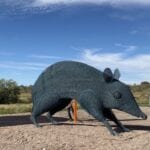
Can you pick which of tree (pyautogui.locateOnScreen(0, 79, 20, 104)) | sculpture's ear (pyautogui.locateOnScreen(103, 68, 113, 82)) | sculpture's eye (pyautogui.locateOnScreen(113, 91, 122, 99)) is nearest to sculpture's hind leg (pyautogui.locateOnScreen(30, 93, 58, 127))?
sculpture's ear (pyautogui.locateOnScreen(103, 68, 113, 82))

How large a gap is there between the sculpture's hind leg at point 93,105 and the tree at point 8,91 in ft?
83.4

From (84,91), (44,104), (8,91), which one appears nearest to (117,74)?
(84,91)

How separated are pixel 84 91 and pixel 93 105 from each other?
1.68ft

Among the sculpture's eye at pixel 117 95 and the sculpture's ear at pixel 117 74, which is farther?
the sculpture's ear at pixel 117 74

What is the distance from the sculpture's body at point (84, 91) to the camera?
13773 mm

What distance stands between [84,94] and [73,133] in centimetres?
114

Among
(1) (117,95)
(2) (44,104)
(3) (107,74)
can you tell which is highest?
(3) (107,74)

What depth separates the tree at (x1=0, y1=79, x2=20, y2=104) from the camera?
1542 inches

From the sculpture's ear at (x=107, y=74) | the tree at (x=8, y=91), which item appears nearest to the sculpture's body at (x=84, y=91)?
the sculpture's ear at (x=107, y=74)

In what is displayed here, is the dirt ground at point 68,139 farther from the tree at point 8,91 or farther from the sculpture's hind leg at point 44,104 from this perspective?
the tree at point 8,91

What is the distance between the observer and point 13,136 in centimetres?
1308

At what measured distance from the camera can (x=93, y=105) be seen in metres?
13.8

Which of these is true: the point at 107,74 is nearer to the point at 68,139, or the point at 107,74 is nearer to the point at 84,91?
the point at 84,91

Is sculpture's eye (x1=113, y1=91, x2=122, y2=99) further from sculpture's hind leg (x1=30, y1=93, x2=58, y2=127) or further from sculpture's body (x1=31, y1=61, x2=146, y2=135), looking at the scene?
sculpture's hind leg (x1=30, y1=93, x2=58, y2=127)
